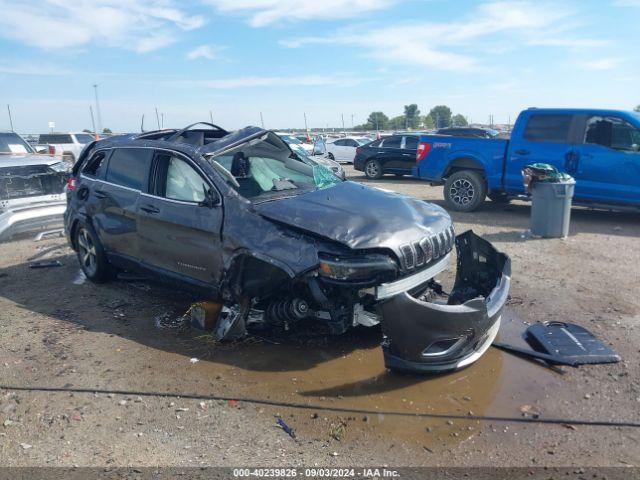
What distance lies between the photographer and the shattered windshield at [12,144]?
12.8 m

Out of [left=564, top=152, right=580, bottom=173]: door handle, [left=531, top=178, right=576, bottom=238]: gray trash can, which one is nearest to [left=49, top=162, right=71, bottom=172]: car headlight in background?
[left=531, top=178, right=576, bottom=238]: gray trash can

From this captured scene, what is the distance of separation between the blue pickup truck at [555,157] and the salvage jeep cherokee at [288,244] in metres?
5.62

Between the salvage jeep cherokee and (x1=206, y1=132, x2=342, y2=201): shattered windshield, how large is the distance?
1cm

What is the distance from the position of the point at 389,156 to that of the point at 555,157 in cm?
898

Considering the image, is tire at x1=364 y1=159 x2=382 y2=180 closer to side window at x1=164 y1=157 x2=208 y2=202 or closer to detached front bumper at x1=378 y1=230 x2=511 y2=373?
side window at x1=164 y1=157 x2=208 y2=202

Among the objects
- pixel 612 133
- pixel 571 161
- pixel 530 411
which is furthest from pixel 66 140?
pixel 530 411

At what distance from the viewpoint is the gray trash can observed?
8.25 meters

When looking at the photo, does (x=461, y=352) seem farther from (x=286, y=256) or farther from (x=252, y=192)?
(x=252, y=192)

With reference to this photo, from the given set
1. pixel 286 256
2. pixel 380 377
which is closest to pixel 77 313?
pixel 286 256

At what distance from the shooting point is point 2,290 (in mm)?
6504

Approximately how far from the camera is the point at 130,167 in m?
5.84

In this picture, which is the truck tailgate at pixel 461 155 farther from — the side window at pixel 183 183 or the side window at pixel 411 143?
the side window at pixel 183 183

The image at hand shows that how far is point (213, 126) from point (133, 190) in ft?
3.76

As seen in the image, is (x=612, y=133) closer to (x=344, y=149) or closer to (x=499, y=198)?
(x=499, y=198)
